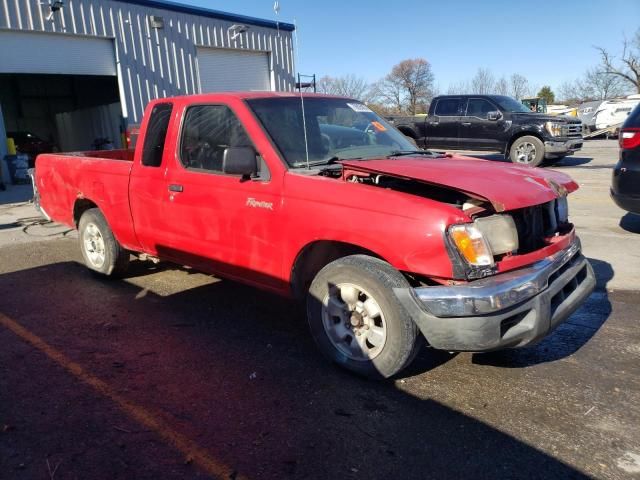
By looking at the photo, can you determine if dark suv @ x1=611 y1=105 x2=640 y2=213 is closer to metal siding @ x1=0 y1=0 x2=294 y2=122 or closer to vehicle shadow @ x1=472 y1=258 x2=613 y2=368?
vehicle shadow @ x1=472 y1=258 x2=613 y2=368

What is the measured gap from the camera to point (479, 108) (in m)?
14.8

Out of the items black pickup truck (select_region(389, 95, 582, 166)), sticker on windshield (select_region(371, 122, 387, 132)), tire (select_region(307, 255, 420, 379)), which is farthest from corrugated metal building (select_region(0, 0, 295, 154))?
tire (select_region(307, 255, 420, 379))

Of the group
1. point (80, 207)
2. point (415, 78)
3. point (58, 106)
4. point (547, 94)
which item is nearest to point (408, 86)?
point (415, 78)

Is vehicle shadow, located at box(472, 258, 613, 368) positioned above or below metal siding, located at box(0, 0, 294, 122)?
below

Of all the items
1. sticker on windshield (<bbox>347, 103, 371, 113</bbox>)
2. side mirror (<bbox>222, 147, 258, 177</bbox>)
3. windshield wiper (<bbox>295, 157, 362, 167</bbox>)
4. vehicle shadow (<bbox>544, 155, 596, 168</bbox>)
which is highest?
sticker on windshield (<bbox>347, 103, 371, 113</bbox>)

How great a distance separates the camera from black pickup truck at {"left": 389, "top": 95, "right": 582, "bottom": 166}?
13750 millimetres

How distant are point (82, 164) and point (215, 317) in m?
2.48

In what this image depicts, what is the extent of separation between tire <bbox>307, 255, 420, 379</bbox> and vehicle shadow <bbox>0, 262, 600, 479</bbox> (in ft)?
0.51

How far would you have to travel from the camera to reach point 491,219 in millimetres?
2980

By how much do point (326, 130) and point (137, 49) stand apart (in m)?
13.8

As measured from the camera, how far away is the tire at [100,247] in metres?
5.32

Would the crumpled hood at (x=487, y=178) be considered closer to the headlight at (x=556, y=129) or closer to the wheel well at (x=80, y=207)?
the wheel well at (x=80, y=207)

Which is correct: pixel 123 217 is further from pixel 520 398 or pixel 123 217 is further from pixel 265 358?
pixel 520 398

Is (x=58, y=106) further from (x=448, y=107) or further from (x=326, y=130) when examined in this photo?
(x=326, y=130)
